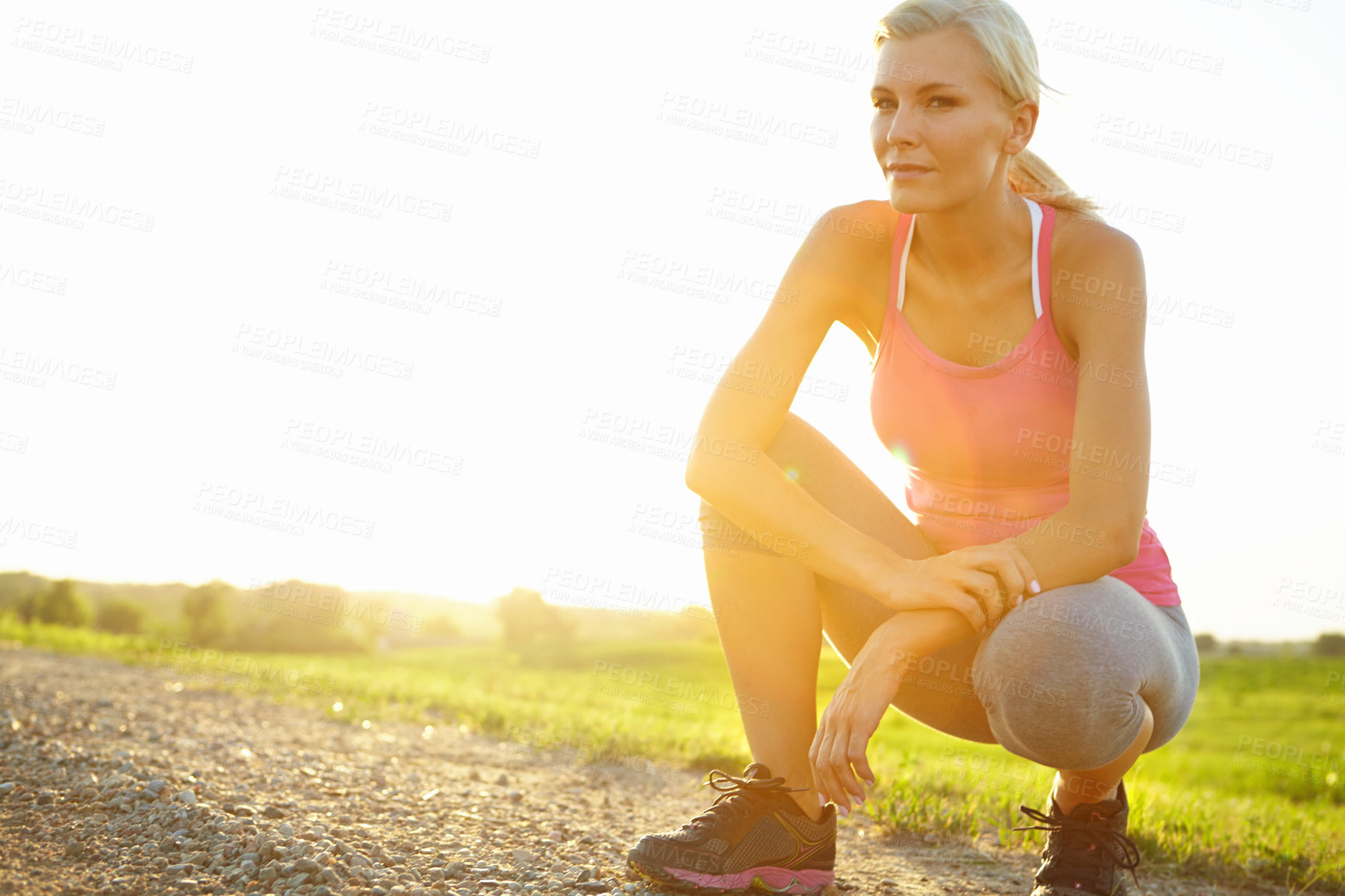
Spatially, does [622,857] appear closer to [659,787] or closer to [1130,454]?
[659,787]

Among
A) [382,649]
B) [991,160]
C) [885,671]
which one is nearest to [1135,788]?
[885,671]

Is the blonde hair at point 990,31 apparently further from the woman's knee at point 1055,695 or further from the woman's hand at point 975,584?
the woman's knee at point 1055,695

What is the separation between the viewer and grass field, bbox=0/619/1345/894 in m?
3.22

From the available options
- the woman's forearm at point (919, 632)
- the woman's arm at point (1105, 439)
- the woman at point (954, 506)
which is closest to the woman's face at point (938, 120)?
the woman at point (954, 506)

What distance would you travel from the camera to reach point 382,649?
1691 cm

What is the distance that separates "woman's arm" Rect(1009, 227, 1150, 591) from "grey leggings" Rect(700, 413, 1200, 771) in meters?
0.09

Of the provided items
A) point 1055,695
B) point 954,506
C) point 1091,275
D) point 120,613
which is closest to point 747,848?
point 1055,695

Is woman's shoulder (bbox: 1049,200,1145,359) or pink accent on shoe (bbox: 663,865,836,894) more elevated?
woman's shoulder (bbox: 1049,200,1145,359)

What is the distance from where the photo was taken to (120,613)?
56.4 feet

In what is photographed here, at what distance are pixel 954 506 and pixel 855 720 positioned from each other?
832 mm

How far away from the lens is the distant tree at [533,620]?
58.4 ft

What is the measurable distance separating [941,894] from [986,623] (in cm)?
90

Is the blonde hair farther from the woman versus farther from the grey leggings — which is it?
the grey leggings

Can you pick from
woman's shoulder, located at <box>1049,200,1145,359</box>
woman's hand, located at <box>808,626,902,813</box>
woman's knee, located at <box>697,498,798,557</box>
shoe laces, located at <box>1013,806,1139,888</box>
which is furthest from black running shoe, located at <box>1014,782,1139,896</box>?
woman's shoulder, located at <box>1049,200,1145,359</box>
